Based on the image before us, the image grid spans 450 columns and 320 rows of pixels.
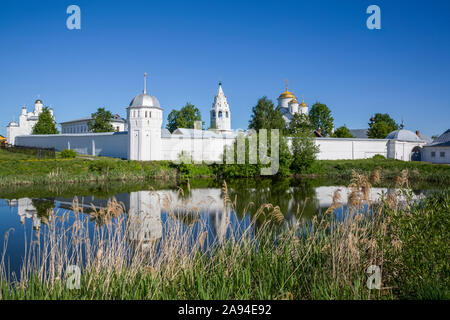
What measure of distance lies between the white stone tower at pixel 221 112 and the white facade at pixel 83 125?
17.7 m

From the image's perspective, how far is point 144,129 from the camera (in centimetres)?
2602

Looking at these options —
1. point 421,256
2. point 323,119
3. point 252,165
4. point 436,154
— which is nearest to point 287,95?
point 323,119

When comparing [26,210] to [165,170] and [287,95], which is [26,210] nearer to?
[165,170]

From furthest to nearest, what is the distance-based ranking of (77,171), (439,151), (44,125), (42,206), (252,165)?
1. (44,125)
2. (439,151)
3. (252,165)
4. (77,171)
5. (42,206)

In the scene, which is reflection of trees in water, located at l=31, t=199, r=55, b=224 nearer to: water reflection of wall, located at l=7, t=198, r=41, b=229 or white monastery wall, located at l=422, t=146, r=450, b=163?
water reflection of wall, located at l=7, t=198, r=41, b=229

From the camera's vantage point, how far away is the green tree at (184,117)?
4425cm

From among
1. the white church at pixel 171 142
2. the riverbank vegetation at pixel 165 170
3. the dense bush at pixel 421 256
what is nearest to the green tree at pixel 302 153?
the riverbank vegetation at pixel 165 170

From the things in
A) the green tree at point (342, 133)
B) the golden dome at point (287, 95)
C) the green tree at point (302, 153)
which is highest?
the golden dome at point (287, 95)

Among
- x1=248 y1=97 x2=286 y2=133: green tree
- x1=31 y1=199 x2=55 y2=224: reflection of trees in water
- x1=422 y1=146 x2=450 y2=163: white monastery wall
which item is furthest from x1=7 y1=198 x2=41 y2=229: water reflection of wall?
x1=422 y1=146 x2=450 y2=163: white monastery wall

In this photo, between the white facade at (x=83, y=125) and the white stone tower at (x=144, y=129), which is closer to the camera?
the white stone tower at (x=144, y=129)

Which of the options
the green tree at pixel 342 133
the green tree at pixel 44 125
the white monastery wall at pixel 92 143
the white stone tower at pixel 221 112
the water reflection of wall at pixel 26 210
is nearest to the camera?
the water reflection of wall at pixel 26 210

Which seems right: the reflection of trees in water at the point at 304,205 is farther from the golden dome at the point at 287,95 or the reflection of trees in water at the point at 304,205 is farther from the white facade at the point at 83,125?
the white facade at the point at 83,125

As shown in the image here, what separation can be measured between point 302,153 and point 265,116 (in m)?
9.48
